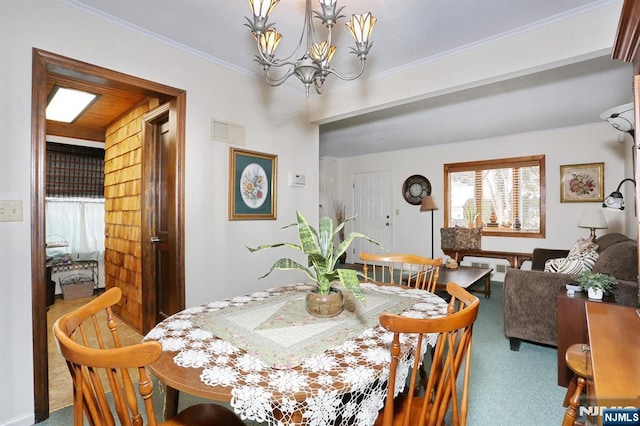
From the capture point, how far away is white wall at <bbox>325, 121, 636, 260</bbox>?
4.35m

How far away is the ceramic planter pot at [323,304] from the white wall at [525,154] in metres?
4.10

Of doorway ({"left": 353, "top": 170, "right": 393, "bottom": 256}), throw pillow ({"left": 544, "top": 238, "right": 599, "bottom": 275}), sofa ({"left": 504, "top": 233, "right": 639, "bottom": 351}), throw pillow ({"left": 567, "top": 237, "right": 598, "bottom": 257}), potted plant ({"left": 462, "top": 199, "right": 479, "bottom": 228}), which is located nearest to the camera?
sofa ({"left": 504, "top": 233, "right": 639, "bottom": 351})

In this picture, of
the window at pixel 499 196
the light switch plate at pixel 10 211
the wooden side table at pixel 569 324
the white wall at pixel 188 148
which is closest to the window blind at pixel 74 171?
the white wall at pixel 188 148

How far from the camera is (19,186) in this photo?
177 centimetres

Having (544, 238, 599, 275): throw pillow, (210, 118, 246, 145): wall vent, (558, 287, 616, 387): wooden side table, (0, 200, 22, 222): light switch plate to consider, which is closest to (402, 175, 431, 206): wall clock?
(544, 238, 599, 275): throw pillow

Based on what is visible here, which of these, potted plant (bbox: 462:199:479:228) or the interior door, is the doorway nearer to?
potted plant (bbox: 462:199:479:228)

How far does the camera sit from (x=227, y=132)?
9.11 feet

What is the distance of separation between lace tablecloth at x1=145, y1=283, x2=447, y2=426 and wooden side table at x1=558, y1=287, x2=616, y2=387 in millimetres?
1241

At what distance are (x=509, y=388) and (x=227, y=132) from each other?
9.31 ft

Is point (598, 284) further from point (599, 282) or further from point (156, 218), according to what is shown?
point (156, 218)

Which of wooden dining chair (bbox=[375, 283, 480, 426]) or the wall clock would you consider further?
the wall clock

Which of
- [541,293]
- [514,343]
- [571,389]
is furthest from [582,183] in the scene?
[571,389]

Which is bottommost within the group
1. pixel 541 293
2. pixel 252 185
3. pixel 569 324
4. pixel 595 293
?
pixel 569 324

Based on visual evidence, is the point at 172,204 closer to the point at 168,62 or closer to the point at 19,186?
the point at 19,186
